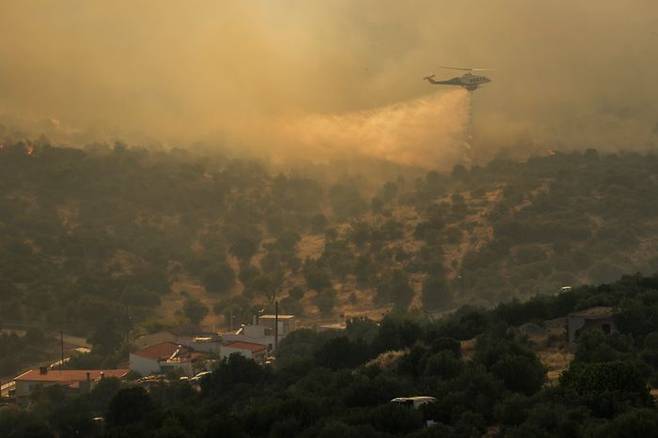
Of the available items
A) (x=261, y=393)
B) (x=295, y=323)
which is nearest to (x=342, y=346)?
(x=261, y=393)

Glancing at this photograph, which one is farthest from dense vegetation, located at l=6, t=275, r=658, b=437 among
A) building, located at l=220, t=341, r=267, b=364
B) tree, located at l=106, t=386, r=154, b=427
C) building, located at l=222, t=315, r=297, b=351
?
building, located at l=222, t=315, r=297, b=351

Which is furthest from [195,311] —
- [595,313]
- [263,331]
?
[595,313]

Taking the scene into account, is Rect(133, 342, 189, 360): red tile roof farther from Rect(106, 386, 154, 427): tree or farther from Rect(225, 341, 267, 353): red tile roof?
Rect(106, 386, 154, 427): tree

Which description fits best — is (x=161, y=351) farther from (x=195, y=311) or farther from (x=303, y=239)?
(x=303, y=239)

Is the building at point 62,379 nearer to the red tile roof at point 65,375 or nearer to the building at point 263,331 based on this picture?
the red tile roof at point 65,375

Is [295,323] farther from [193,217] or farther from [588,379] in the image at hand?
[588,379]
